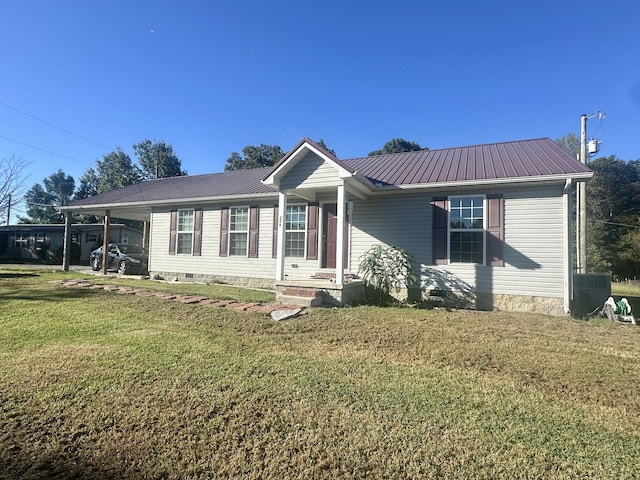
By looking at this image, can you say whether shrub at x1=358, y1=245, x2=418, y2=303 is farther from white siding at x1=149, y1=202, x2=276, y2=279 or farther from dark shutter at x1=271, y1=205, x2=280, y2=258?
white siding at x1=149, y1=202, x2=276, y2=279

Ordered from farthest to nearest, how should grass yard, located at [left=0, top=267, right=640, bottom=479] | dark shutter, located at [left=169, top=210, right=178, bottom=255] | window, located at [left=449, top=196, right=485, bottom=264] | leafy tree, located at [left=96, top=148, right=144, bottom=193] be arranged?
leafy tree, located at [left=96, top=148, right=144, bottom=193]
dark shutter, located at [left=169, top=210, right=178, bottom=255]
window, located at [left=449, top=196, right=485, bottom=264]
grass yard, located at [left=0, top=267, right=640, bottom=479]

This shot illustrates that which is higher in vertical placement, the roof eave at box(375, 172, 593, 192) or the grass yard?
the roof eave at box(375, 172, 593, 192)

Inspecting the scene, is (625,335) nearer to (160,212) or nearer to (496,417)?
(496,417)

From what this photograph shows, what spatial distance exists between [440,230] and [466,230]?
0.60 metres

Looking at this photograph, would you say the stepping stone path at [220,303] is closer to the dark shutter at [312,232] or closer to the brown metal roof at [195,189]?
the dark shutter at [312,232]

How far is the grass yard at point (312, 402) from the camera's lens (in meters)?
2.22

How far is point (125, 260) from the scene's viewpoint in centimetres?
1405

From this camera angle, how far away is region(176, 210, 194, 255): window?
12.3 metres

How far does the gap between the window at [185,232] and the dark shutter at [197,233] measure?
0.73ft

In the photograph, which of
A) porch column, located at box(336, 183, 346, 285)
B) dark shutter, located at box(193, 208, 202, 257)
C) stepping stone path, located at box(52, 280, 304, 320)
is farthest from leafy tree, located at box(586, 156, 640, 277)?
dark shutter, located at box(193, 208, 202, 257)

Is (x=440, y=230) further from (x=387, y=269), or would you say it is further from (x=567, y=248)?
(x=567, y=248)

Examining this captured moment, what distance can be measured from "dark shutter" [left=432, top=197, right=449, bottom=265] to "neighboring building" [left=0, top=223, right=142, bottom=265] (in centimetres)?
2032

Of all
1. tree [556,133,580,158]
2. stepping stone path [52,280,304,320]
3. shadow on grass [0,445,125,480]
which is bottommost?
shadow on grass [0,445,125,480]

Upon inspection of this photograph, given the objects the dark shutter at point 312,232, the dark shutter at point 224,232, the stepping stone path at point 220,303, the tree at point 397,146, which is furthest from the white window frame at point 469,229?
the tree at point 397,146
